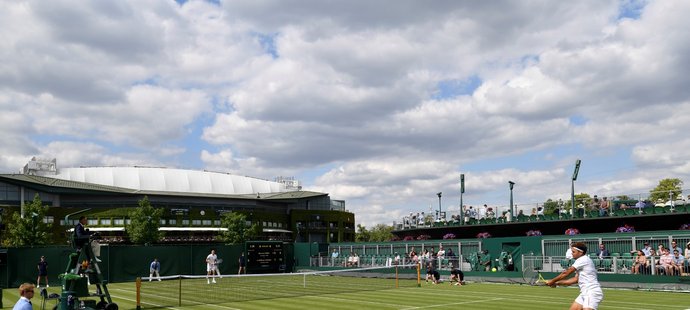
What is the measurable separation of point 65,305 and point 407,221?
52.3 meters

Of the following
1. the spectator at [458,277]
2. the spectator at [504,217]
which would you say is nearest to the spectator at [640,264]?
the spectator at [458,277]

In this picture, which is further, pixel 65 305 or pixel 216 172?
pixel 216 172

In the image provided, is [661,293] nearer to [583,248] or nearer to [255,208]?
[583,248]

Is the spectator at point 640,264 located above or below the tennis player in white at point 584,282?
below

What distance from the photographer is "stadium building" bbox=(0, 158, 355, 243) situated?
9900cm

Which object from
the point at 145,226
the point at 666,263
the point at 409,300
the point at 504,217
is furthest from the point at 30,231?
the point at 666,263

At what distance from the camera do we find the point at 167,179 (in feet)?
433

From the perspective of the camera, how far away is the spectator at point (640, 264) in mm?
29312

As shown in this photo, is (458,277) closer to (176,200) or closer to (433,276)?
(433,276)

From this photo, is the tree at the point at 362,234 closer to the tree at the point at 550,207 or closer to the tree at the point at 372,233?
the tree at the point at 372,233

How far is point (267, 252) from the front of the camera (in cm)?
4744

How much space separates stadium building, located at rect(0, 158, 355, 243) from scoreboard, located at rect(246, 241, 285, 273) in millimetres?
49925

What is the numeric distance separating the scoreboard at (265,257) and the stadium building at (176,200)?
164ft

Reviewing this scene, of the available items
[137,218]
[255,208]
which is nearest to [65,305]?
[137,218]
